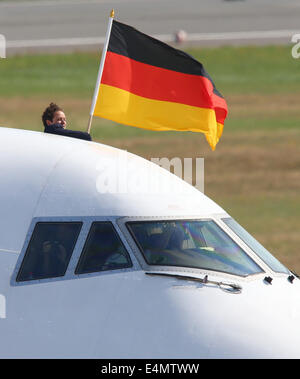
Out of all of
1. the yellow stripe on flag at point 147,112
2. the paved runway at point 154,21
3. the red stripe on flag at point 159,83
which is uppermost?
the paved runway at point 154,21

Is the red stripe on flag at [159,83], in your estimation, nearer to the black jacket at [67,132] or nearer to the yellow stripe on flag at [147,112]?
the yellow stripe on flag at [147,112]

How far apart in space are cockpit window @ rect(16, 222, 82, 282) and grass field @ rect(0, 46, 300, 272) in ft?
71.5

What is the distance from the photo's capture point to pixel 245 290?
12875 mm

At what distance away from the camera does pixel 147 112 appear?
16.4 metres

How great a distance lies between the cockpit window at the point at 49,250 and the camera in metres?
12.9

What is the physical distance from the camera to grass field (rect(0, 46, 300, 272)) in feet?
142

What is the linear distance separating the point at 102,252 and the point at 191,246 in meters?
1.29

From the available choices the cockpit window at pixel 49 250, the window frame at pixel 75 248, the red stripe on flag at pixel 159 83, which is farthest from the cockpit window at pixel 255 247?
the red stripe on flag at pixel 159 83

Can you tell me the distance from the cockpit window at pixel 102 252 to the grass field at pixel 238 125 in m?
21.7

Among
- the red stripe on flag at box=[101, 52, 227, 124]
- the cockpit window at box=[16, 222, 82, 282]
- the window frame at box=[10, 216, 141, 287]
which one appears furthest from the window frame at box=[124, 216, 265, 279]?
the red stripe on flag at box=[101, 52, 227, 124]

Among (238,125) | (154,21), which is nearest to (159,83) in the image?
(238,125)

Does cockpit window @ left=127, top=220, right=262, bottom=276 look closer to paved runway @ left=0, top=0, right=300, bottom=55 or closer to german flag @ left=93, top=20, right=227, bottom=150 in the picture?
german flag @ left=93, top=20, right=227, bottom=150

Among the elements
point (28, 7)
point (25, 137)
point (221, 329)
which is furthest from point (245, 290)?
point (28, 7)
